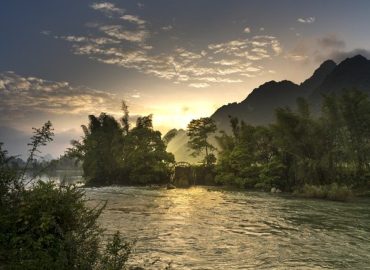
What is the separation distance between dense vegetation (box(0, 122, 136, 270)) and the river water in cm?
472

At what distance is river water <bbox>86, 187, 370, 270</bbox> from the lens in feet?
48.2

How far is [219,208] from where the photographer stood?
3209 centimetres

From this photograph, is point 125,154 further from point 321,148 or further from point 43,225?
point 43,225

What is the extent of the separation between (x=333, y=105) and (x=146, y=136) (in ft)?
118

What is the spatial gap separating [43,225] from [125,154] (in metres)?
66.7

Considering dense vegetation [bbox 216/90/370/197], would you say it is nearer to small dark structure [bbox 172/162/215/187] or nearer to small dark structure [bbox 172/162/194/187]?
small dark structure [bbox 172/162/215/187]

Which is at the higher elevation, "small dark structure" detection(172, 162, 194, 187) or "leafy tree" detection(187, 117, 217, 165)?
"leafy tree" detection(187, 117, 217, 165)

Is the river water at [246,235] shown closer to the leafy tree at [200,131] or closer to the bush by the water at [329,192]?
the bush by the water at [329,192]

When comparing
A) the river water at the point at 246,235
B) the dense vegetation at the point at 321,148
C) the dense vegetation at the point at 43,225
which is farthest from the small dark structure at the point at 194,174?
the dense vegetation at the point at 43,225

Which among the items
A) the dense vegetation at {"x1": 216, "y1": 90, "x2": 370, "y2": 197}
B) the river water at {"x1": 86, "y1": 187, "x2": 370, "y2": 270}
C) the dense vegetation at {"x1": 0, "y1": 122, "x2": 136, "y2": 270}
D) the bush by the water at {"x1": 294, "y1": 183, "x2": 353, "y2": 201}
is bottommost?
the river water at {"x1": 86, "y1": 187, "x2": 370, "y2": 270}

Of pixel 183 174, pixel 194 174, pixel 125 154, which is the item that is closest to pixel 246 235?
pixel 183 174

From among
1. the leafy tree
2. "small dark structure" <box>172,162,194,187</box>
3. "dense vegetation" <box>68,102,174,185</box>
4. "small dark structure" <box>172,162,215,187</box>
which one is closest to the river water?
"small dark structure" <box>172,162,194,187</box>

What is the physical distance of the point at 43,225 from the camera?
9.13 m

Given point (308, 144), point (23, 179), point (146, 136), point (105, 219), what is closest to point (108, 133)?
point (146, 136)
